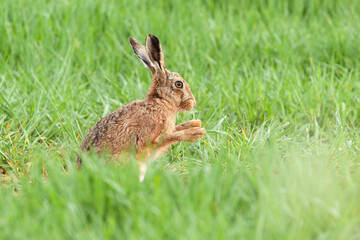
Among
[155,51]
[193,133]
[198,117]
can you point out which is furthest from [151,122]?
[198,117]

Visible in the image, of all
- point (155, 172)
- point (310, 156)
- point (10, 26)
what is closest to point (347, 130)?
point (310, 156)

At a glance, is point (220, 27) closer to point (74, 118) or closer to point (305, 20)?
point (305, 20)

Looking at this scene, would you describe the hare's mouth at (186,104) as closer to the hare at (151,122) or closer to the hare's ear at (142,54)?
the hare at (151,122)

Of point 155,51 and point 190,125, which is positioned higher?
point 155,51

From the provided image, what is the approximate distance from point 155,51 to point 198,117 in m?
1.20

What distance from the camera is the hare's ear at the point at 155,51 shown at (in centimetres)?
458

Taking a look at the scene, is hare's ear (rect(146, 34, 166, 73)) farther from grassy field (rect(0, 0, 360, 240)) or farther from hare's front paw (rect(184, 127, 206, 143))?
grassy field (rect(0, 0, 360, 240))

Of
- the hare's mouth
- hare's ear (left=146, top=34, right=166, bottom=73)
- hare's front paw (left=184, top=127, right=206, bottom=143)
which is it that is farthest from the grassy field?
Answer: hare's ear (left=146, top=34, right=166, bottom=73)

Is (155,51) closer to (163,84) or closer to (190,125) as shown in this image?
(163,84)

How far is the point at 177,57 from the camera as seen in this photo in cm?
691

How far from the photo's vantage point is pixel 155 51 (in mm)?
4648

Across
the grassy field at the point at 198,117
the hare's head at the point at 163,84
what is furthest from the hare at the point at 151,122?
the grassy field at the point at 198,117

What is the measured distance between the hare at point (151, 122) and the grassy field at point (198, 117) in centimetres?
22

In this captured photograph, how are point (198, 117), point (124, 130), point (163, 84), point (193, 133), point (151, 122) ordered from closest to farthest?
point (124, 130) → point (151, 122) → point (193, 133) → point (163, 84) → point (198, 117)
